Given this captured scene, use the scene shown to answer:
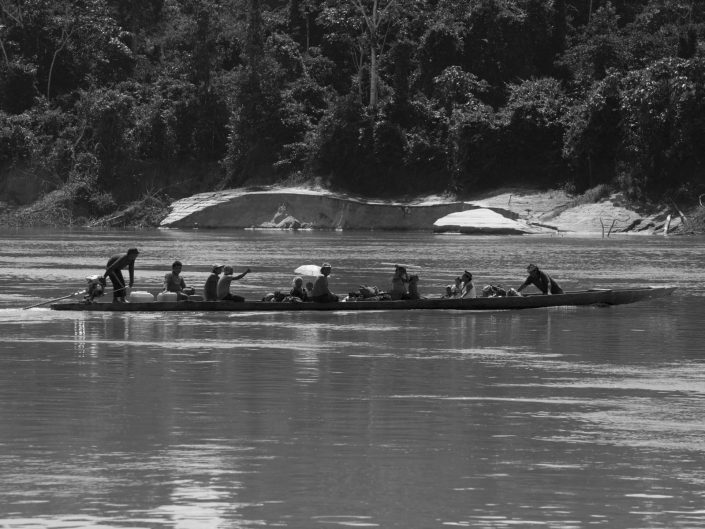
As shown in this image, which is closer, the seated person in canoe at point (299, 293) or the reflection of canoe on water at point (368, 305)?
the reflection of canoe on water at point (368, 305)

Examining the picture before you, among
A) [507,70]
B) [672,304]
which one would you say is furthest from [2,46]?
[672,304]

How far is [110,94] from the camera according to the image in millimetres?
86188

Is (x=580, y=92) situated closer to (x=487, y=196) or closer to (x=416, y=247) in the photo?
(x=487, y=196)

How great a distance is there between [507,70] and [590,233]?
14.8 meters

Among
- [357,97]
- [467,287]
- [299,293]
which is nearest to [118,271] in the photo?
[299,293]

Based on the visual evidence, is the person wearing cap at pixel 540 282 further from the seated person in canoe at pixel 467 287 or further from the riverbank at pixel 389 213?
the riverbank at pixel 389 213

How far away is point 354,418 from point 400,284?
13.5m

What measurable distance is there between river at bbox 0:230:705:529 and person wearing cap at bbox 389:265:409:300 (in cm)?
50

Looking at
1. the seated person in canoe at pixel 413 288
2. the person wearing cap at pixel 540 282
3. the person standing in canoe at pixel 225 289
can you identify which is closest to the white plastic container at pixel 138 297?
the person standing in canoe at pixel 225 289

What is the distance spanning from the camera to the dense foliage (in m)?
74.6

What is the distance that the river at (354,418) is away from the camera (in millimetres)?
12266

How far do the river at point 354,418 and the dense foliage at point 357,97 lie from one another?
143 feet

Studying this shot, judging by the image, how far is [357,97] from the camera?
8075 cm

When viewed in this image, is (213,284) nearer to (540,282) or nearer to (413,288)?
(413,288)
